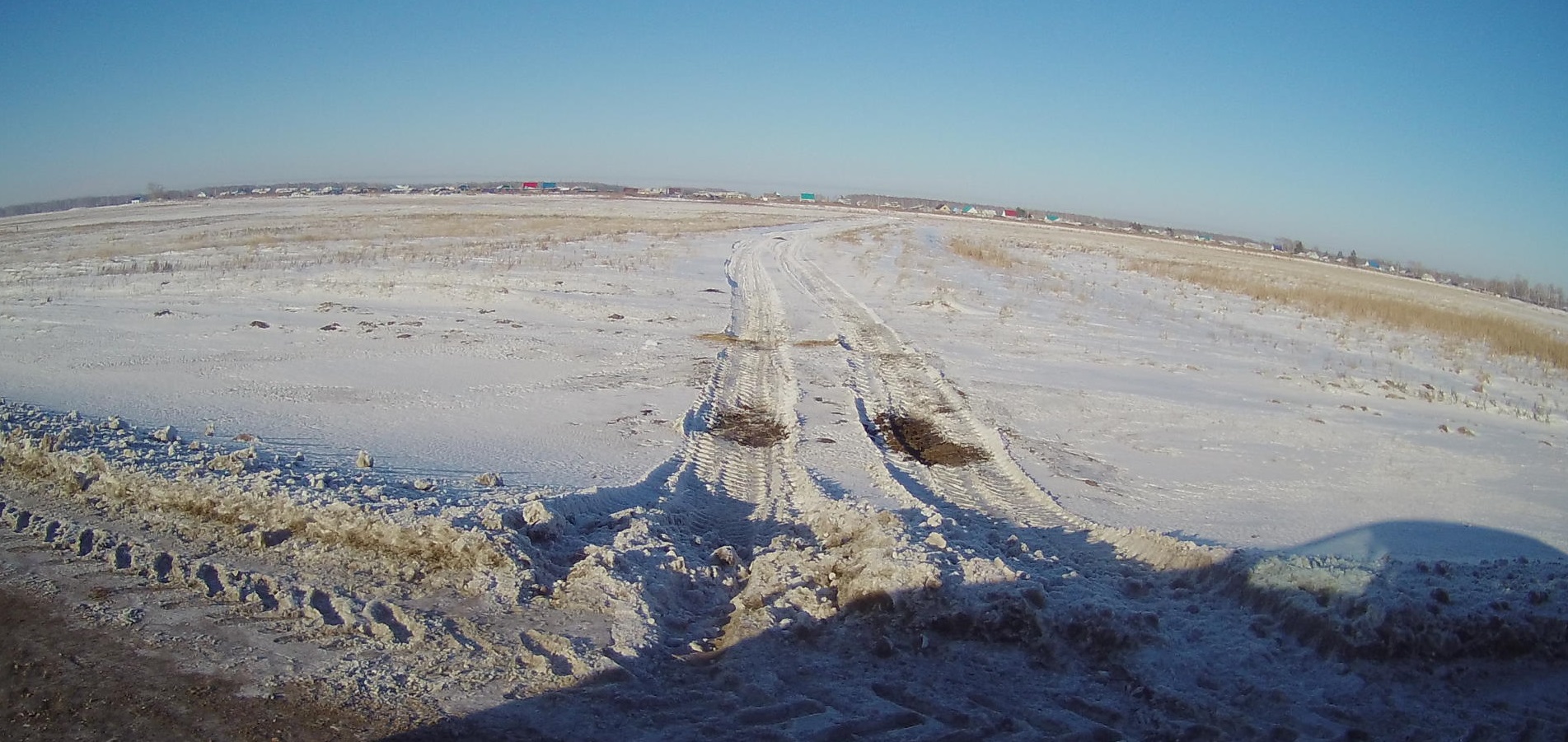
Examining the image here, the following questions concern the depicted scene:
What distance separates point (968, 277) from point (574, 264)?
13.0 m

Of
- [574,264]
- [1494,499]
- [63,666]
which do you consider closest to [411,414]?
[63,666]

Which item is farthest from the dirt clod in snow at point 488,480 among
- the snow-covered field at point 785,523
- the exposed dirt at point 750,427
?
the exposed dirt at point 750,427

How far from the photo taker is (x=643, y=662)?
4352 mm

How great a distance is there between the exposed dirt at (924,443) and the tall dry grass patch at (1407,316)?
1868 cm

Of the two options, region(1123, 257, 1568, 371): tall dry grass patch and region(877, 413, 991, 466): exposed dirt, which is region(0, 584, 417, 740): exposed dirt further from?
region(1123, 257, 1568, 371): tall dry grass patch

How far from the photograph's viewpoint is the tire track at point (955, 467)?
627 cm

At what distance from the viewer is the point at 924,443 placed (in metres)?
9.04

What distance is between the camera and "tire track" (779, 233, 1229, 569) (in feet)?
20.6

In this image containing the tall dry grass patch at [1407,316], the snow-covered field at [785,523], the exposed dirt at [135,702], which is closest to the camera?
the exposed dirt at [135,702]

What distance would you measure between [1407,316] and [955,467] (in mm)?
25971

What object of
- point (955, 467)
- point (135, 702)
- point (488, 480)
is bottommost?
point (135, 702)

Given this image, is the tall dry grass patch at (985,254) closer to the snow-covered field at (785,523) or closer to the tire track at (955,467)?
the snow-covered field at (785,523)

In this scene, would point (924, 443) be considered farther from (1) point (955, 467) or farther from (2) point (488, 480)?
(2) point (488, 480)

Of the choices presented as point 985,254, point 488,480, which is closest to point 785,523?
point 488,480
